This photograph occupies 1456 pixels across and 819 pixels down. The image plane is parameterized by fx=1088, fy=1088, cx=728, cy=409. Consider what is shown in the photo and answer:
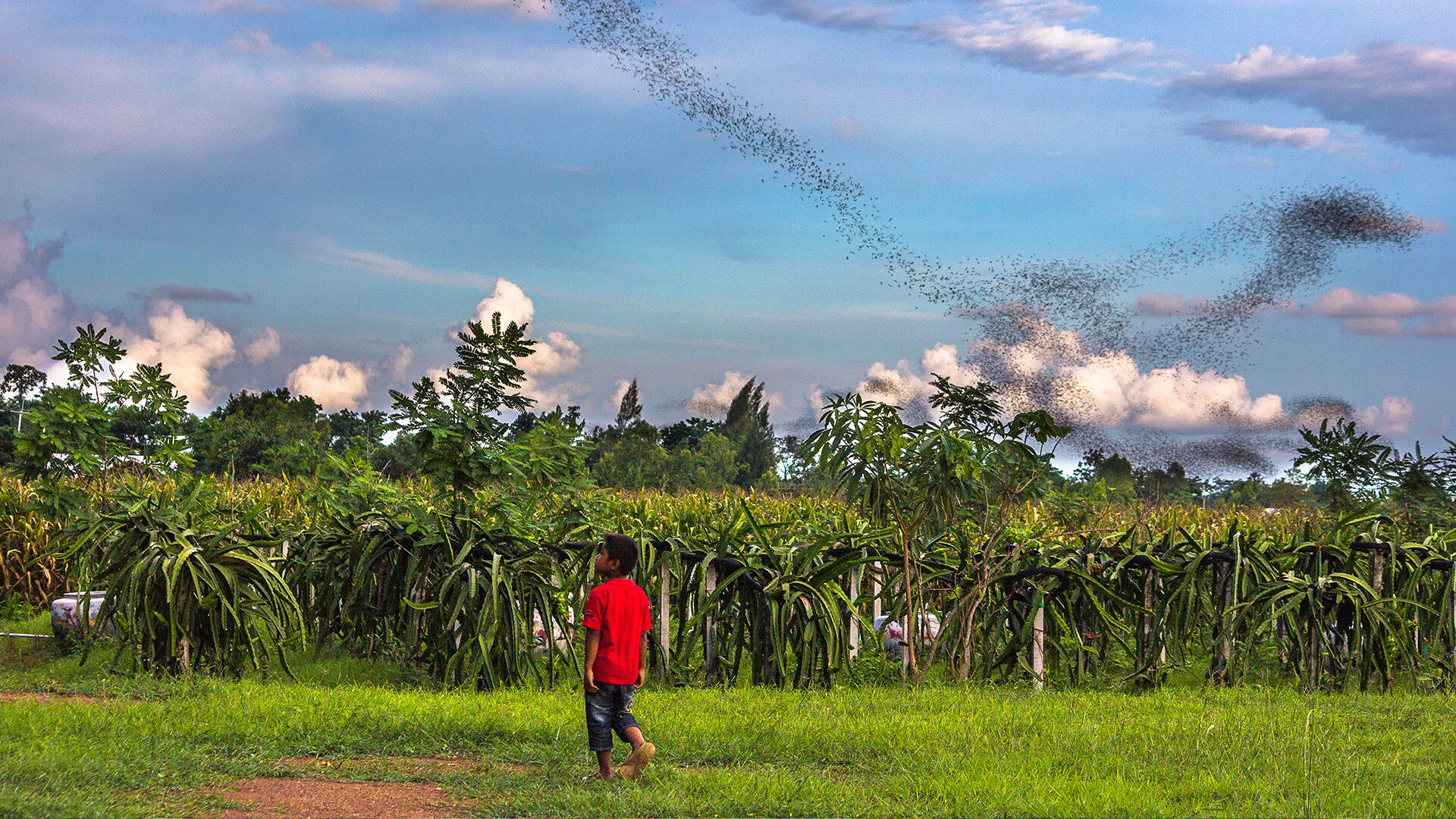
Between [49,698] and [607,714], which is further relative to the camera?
[49,698]

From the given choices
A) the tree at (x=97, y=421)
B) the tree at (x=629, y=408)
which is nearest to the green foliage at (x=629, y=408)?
the tree at (x=629, y=408)

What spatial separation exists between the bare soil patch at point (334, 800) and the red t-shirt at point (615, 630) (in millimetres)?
822

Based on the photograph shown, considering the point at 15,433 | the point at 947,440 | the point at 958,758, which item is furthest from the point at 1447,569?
the point at 15,433

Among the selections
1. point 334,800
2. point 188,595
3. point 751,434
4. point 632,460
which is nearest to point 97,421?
point 188,595

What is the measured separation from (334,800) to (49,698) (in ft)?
11.3

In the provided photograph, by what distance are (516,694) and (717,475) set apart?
73.9 feet

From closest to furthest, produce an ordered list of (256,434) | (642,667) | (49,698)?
(642,667) → (49,698) → (256,434)

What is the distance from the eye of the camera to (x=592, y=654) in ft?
15.9

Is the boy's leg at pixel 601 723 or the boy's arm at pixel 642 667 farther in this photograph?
the boy's arm at pixel 642 667

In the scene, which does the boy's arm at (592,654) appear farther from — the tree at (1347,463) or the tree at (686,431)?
the tree at (686,431)

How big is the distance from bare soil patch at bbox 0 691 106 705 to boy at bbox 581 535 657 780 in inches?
139

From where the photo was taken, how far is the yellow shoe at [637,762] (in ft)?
15.6

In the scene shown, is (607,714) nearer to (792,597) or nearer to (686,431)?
(792,597)

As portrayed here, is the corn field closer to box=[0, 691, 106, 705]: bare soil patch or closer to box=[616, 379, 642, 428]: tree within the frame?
box=[0, 691, 106, 705]: bare soil patch
